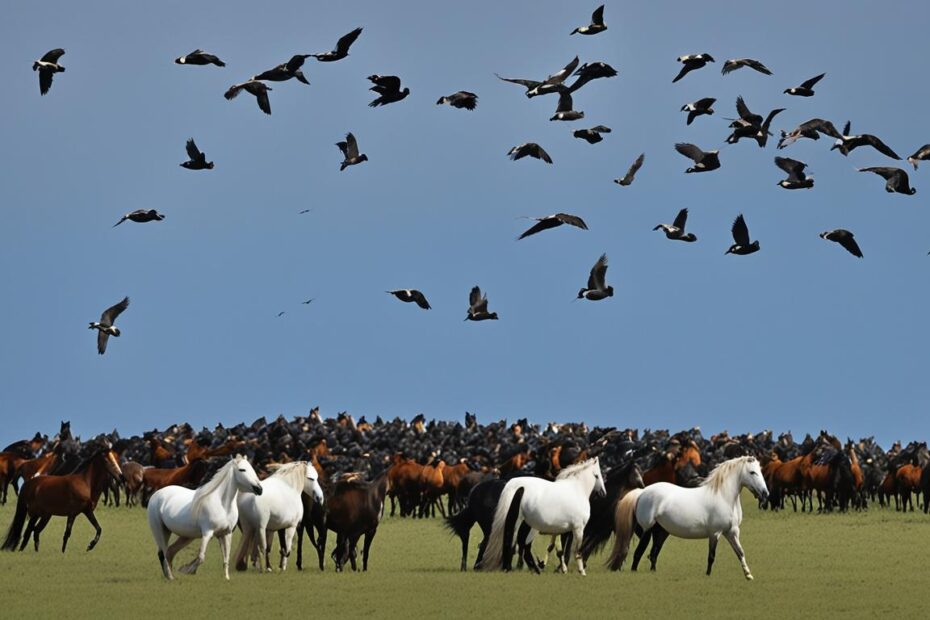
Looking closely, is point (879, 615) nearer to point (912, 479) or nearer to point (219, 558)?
point (219, 558)

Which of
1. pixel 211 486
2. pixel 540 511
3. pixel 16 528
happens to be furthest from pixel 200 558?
pixel 16 528

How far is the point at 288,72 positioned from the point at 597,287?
353 inches

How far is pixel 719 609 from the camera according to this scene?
22734 mm

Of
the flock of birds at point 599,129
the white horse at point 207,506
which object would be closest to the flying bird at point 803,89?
the flock of birds at point 599,129

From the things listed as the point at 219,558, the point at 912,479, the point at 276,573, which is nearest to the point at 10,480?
the point at 219,558

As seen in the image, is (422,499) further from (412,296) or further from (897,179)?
(897,179)

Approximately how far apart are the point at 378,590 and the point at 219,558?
741 centimetres

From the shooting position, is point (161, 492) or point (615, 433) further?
point (615, 433)

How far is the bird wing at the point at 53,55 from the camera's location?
111 ft

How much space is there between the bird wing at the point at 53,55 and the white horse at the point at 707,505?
16.7 m

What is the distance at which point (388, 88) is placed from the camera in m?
34.2

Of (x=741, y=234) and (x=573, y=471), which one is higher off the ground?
(x=741, y=234)

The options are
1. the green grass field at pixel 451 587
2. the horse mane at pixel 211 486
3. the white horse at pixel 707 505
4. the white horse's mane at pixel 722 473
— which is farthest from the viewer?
the white horse's mane at pixel 722 473

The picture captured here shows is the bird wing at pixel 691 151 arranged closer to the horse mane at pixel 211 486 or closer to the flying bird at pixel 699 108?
the flying bird at pixel 699 108
